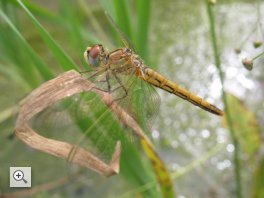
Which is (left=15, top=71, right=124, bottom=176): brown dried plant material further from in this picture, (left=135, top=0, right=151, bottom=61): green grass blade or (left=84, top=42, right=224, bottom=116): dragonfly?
(left=135, top=0, right=151, bottom=61): green grass blade

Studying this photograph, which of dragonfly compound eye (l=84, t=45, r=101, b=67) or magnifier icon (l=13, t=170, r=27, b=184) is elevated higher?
dragonfly compound eye (l=84, t=45, r=101, b=67)

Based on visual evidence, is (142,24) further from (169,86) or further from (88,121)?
(88,121)

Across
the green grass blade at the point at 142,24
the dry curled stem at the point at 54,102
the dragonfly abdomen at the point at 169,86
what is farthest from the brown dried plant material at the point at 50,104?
the green grass blade at the point at 142,24

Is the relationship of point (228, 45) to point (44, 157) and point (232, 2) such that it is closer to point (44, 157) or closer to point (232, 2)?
point (232, 2)

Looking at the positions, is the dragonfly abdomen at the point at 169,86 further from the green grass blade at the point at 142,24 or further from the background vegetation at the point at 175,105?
the green grass blade at the point at 142,24

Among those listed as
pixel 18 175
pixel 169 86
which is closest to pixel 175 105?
pixel 169 86

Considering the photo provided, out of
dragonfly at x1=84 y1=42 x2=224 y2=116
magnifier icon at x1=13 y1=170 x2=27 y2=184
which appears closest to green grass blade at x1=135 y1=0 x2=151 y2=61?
dragonfly at x1=84 y1=42 x2=224 y2=116
